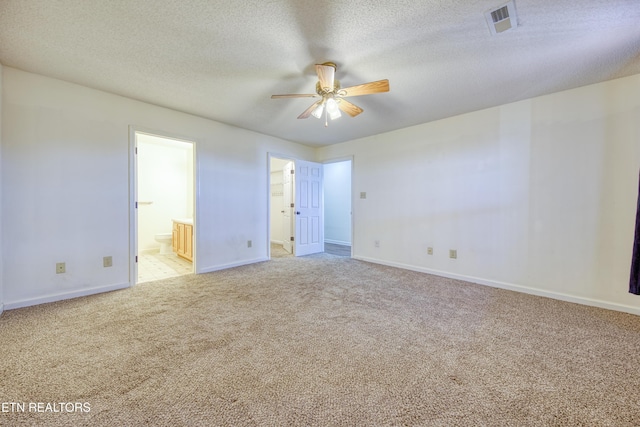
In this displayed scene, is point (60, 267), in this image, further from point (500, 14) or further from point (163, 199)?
point (500, 14)

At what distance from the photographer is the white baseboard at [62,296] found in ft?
8.34

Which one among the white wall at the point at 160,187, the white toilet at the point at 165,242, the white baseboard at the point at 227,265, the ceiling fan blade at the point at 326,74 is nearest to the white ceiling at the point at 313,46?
the ceiling fan blade at the point at 326,74

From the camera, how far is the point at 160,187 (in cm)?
590

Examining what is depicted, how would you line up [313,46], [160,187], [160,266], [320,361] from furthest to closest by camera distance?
1. [160,187]
2. [160,266]
3. [313,46]
4. [320,361]

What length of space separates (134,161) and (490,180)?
477cm

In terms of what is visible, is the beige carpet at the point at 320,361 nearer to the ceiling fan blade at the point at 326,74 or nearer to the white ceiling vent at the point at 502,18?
the ceiling fan blade at the point at 326,74

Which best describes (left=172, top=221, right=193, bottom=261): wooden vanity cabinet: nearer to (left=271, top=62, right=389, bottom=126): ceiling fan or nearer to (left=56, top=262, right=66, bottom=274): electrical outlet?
(left=56, top=262, right=66, bottom=274): electrical outlet

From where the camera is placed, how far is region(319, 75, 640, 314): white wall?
8.73 ft

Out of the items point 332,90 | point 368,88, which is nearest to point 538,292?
point 368,88

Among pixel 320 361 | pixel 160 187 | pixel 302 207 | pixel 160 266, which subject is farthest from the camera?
A: pixel 160 187

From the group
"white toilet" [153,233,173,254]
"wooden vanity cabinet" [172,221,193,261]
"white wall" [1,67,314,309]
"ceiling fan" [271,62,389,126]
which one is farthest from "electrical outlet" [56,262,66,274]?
"ceiling fan" [271,62,389,126]

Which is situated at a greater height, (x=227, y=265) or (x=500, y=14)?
(x=500, y=14)

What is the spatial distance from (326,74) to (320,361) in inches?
88.3

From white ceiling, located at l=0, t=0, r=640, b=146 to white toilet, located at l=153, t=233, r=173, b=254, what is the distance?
313cm
